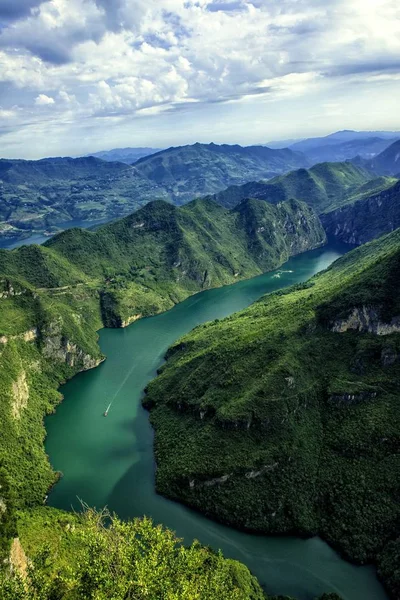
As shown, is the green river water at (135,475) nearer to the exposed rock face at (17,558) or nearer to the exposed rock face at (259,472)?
the exposed rock face at (259,472)

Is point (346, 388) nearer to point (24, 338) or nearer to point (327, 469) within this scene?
point (327, 469)

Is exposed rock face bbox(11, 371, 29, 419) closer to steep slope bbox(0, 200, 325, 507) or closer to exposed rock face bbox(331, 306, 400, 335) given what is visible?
steep slope bbox(0, 200, 325, 507)

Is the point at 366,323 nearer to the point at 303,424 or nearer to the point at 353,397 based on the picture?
the point at 353,397

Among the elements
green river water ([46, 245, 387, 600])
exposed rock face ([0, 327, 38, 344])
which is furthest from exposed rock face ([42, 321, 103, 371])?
green river water ([46, 245, 387, 600])

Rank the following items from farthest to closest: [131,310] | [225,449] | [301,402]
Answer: [131,310] → [301,402] → [225,449]

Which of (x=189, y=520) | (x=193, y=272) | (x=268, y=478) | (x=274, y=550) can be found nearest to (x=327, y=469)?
(x=268, y=478)

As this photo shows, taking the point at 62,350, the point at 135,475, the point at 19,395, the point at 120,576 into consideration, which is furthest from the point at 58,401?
the point at 120,576
